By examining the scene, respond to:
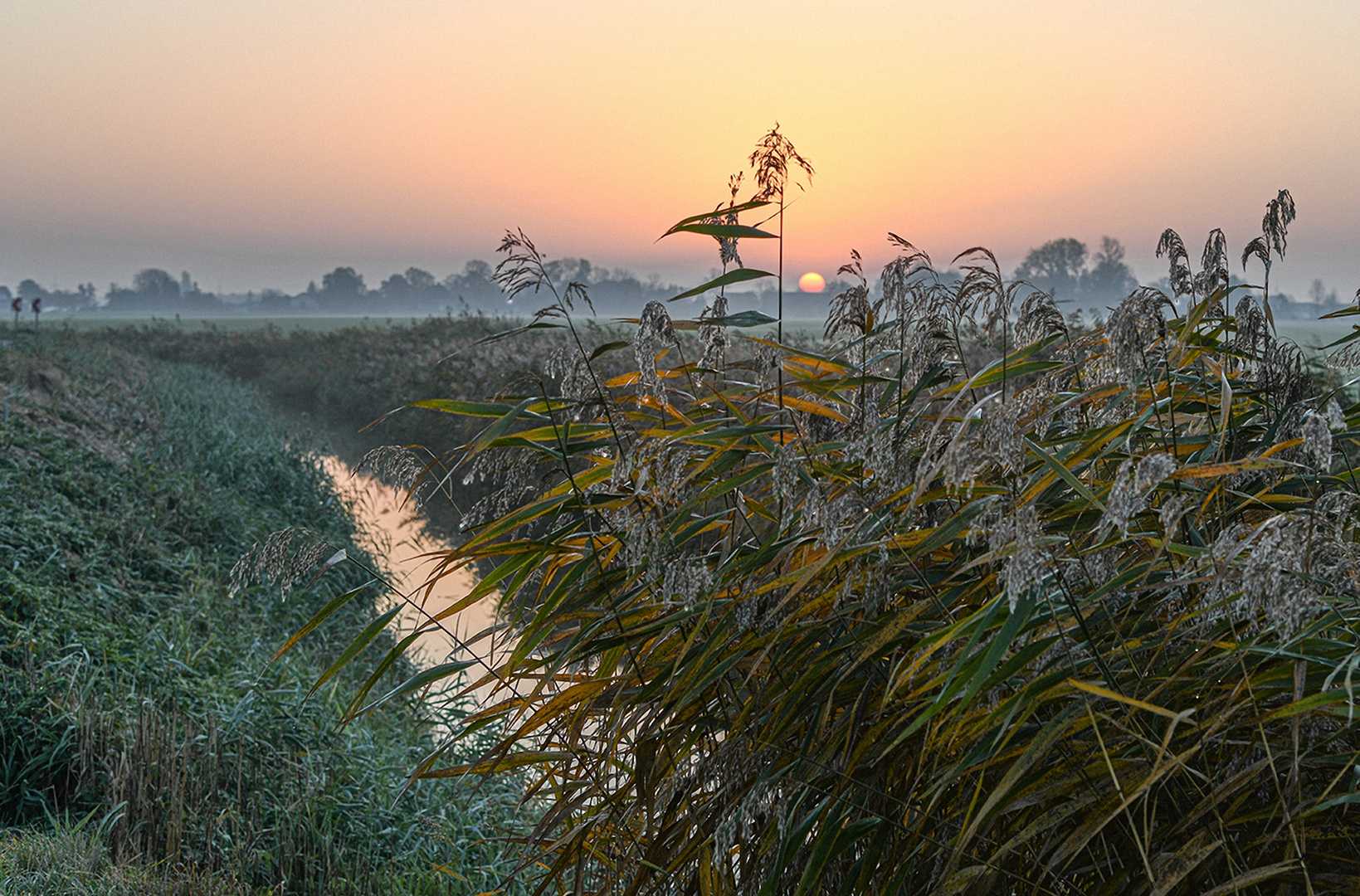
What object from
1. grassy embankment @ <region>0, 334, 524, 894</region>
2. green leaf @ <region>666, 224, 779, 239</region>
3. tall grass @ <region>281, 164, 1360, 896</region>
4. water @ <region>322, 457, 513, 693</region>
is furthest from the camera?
water @ <region>322, 457, 513, 693</region>

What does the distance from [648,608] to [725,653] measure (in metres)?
0.18

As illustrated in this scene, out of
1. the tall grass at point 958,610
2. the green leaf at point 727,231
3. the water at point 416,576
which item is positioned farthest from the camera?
the water at point 416,576

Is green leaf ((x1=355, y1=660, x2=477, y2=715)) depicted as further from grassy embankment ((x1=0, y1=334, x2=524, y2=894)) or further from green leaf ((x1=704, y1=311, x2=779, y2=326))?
grassy embankment ((x1=0, y1=334, x2=524, y2=894))

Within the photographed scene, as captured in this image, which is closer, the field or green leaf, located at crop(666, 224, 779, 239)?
the field

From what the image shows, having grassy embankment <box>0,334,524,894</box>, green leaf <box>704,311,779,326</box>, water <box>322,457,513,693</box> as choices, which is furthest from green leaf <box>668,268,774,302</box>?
water <box>322,457,513,693</box>

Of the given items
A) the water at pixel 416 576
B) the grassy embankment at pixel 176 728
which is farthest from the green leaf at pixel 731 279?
the water at pixel 416 576

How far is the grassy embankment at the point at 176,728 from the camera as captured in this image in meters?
3.47

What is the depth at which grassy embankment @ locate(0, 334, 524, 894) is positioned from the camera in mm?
3473

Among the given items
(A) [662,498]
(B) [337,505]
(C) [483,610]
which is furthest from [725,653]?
(B) [337,505]

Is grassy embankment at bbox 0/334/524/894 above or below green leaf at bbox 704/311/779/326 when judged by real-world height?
below

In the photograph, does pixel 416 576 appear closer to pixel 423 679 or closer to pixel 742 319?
pixel 423 679

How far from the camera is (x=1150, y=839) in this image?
139cm

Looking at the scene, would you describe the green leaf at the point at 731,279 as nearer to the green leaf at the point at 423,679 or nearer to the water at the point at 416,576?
the green leaf at the point at 423,679

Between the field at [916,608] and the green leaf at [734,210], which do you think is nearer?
the field at [916,608]
